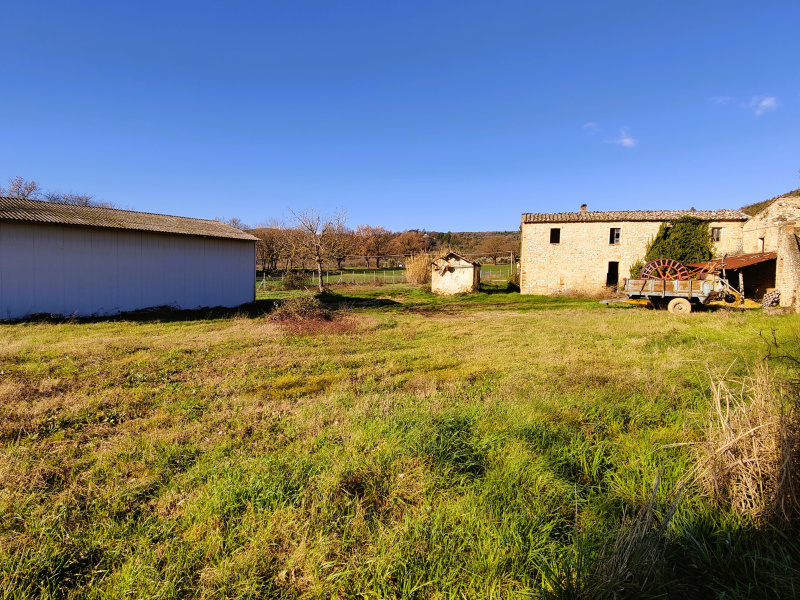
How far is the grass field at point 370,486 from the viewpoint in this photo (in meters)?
2.17

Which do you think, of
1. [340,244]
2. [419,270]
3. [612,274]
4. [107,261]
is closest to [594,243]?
[612,274]

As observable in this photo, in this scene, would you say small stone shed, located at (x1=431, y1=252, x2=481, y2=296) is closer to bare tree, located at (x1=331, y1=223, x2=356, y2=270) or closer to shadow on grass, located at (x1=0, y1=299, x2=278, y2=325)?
bare tree, located at (x1=331, y1=223, x2=356, y2=270)

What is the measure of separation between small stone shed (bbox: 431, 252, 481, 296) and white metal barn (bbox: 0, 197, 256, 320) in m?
11.3

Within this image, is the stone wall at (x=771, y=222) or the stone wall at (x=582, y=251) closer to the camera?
the stone wall at (x=771, y=222)

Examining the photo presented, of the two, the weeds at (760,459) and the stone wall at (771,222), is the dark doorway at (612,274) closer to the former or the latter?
the stone wall at (771,222)

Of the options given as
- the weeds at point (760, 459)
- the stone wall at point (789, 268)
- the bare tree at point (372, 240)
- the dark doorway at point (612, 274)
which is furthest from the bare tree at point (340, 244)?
the weeds at point (760, 459)

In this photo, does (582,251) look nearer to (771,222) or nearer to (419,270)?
(771,222)

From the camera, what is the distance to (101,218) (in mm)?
14797

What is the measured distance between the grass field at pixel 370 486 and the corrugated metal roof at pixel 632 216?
1768 centimetres

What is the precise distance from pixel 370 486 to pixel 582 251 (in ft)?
76.5

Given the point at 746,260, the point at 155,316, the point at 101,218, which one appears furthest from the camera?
the point at 746,260

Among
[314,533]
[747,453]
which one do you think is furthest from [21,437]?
[747,453]

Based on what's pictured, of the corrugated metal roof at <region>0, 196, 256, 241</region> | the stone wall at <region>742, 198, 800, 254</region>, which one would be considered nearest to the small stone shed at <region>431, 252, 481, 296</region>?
the corrugated metal roof at <region>0, 196, 256, 241</region>

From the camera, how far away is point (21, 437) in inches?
159
